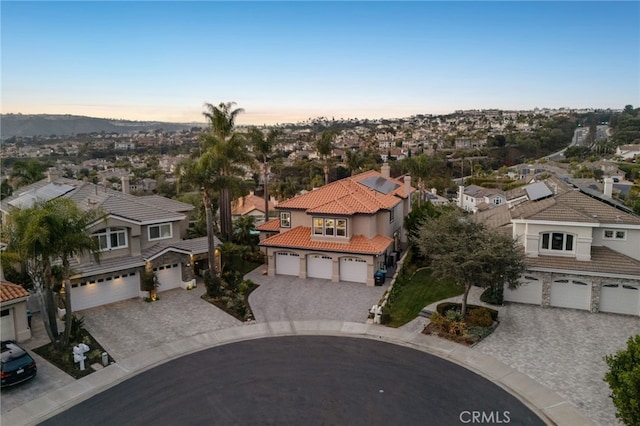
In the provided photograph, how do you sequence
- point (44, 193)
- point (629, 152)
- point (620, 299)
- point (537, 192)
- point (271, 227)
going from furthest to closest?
1. point (629, 152)
2. point (271, 227)
3. point (44, 193)
4. point (537, 192)
5. point (620, 299)

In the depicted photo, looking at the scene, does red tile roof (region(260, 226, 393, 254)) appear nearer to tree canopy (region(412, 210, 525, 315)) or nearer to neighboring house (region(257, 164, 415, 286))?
neighboring house (region(257, 164, 415, 286))

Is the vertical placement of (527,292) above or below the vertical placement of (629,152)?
below

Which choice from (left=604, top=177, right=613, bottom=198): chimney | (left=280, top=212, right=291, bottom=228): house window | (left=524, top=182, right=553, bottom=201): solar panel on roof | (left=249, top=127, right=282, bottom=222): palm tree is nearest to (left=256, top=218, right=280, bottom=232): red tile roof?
(left=280, top=212, right=291, bottom=228): house window

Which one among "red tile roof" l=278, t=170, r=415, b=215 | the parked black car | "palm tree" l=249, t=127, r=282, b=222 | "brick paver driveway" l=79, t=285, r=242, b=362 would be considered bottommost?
"brick paver driveway" l=79, t=285, r=242, b=362

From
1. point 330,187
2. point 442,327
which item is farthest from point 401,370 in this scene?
point 330,187

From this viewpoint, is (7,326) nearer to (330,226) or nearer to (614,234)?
(330,226)

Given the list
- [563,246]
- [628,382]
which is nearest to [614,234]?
[563,246]
